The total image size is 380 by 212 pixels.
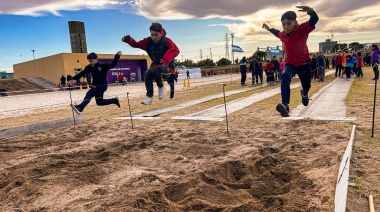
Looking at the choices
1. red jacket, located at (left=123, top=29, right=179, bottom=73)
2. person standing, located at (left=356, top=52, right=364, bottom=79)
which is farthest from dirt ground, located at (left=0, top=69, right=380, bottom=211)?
person standing, located at (left=356, top=52, right=364, bottom=79)

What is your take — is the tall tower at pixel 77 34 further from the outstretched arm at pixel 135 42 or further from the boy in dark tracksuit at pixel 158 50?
the boy in dark tracksuit at pixel 158 50

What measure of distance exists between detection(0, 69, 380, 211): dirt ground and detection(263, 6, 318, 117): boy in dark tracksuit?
46.3 inches

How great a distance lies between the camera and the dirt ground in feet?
11.7

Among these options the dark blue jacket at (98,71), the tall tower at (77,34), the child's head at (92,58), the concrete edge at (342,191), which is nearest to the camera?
the concrete edge at (342,191)

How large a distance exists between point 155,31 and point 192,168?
2.53 meters

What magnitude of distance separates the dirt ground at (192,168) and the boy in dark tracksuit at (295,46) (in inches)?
46.3

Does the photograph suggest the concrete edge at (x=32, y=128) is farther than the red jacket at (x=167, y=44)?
Yes

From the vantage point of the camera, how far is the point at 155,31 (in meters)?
5.23

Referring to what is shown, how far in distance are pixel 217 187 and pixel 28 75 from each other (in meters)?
44.7

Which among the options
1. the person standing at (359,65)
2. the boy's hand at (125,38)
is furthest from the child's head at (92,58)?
the person standing at (359,65)

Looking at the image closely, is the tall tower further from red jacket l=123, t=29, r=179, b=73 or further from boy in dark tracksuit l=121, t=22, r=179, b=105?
boy in dark tracksuit l=121, t=22, r=179, b=105

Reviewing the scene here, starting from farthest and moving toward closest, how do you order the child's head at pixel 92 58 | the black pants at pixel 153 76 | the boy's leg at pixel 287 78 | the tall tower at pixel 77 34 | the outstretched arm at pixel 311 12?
the tall tower at pixel 77 34
the child's head at pixel 92 58
the black pants at pixel 153 76
the boy's leg at pixel 287 78
the outstretched arm at pixel 311 12

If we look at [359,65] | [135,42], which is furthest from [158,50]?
[359,65]

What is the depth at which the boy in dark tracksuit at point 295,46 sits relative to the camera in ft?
15.5
